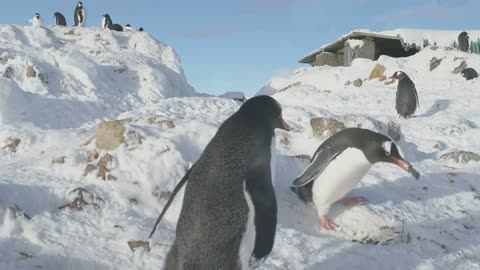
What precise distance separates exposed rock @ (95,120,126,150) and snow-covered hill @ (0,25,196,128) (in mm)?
7576

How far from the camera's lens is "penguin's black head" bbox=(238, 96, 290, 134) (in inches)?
107

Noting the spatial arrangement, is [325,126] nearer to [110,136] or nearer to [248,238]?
[110,136]

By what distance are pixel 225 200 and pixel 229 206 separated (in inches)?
1.4

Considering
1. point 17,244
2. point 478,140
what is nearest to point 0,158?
point 17,244

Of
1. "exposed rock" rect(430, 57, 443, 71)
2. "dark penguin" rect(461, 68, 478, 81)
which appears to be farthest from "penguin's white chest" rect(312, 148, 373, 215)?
"exposed rock" rect(430, 57, 443, 71)

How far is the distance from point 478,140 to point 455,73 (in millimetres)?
9849

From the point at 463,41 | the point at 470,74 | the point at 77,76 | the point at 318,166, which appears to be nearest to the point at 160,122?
the point at 318,166

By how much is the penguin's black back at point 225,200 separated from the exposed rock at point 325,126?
359 cm

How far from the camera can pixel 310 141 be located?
6.02 metres

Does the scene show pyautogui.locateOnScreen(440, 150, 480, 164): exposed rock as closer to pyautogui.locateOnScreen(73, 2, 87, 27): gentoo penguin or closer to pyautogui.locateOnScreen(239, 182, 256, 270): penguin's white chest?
pyautogui.locateOnScreen(239, 182, 256, 270): penguin's white chest

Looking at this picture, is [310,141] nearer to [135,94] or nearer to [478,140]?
[478,140]

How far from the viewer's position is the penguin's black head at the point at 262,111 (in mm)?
2707

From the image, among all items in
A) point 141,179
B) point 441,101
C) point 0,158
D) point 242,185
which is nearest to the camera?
point 242,185

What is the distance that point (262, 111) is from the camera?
2746 mm
